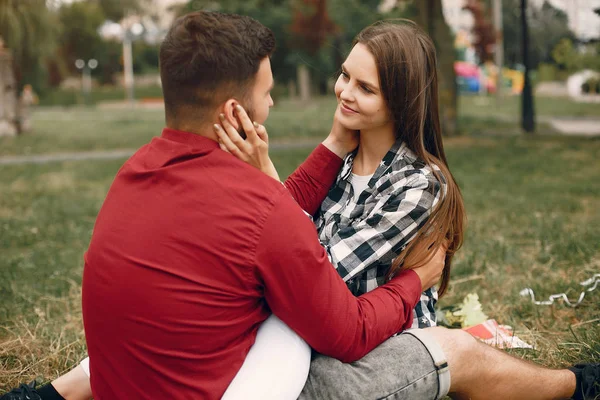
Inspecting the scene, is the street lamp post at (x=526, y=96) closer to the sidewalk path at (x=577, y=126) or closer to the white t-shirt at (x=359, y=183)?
the sidewalk path at (x=577, y=126)

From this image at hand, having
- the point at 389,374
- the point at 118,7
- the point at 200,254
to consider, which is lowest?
the point at 389,374

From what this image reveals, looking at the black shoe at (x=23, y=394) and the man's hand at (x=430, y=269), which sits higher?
the man's hand at (x=430, y=269)

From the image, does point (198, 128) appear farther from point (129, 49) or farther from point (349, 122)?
point (129, 49)

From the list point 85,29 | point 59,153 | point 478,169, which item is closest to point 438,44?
point 478,169

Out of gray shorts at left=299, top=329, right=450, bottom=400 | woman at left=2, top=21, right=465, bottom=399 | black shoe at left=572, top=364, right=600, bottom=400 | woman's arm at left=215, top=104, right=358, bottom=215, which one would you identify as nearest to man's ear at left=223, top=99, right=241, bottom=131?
woman at left=2, top=21, right=465, bottom=399

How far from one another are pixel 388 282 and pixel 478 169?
6.57 m

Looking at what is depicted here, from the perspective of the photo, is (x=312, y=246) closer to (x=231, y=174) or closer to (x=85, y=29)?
(x=231, y=174)

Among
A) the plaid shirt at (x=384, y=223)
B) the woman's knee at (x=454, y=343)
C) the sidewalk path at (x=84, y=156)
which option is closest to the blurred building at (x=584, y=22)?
the sidewalk path at (x=84, y=156)

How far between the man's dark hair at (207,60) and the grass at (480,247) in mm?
1767

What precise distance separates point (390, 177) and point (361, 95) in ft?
1.10

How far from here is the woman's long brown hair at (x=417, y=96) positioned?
2.44m

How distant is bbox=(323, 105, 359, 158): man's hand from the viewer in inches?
111

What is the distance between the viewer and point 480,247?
16.0 ft

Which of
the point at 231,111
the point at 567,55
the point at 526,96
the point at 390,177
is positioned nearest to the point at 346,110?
the point at 390,177
